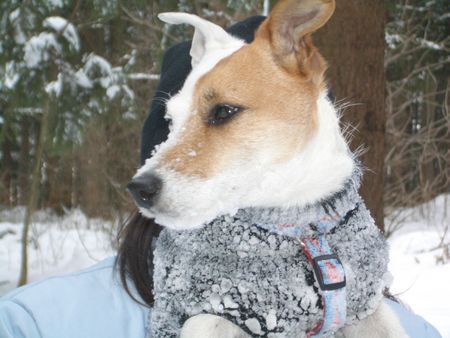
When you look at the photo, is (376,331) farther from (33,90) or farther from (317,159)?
(33,90)

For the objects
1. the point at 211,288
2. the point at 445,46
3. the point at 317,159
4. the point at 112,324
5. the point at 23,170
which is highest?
the point at 317,159

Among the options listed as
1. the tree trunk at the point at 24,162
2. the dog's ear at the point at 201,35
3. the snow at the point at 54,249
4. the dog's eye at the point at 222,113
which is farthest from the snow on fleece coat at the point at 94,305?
the tree trunk at the point at 24,162

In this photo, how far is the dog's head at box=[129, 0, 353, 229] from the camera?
155 cm

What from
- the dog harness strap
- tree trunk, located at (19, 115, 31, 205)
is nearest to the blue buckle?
the dog harness strap

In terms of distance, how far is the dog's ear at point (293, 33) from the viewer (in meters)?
1.74

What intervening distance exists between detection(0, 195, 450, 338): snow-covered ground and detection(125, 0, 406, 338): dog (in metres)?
1.69

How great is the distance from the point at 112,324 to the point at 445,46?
750 centimetres

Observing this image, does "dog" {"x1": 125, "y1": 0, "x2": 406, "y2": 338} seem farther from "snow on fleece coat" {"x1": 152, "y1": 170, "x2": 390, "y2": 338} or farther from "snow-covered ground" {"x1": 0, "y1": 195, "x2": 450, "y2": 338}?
"snow-covered ground" {"x1": 0, "y1": 195, "x2": 450, "y2": 338}

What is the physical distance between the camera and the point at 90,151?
884 centimetres

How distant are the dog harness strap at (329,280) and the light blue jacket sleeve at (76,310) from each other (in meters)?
0.62

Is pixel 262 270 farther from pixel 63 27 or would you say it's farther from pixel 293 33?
pixel 63 27

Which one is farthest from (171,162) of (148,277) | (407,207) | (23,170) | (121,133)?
(23,170)

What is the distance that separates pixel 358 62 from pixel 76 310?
2.27 metres

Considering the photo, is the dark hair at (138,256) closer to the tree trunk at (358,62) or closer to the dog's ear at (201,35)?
the dog's ear at (201,35)
